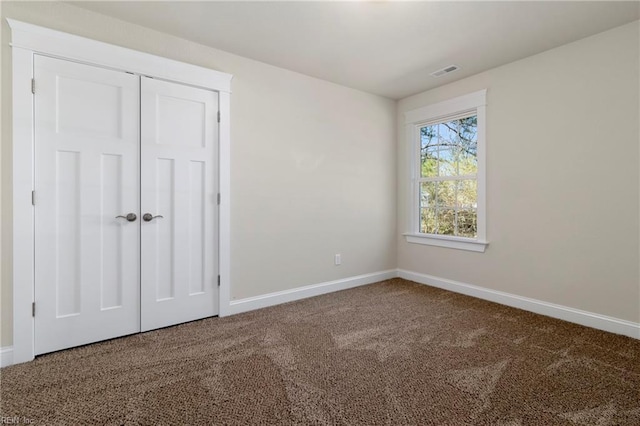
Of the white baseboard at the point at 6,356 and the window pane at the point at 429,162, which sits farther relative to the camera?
the window pane at the point at 429,162

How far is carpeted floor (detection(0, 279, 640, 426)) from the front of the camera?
1.61 metres

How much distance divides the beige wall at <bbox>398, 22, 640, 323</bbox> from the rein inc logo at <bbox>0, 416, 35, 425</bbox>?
3.83 metres

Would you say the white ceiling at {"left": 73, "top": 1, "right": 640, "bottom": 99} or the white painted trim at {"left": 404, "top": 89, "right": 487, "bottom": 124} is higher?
the white ceiling at {"left": 73, "top": 1, "right": 640, "bottom": 99}

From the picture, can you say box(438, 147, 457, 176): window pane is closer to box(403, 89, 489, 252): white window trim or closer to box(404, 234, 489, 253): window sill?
box(403, 89, 489, 252): white window trim

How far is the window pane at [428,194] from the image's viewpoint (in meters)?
4.15

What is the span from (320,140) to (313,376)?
2559 mm

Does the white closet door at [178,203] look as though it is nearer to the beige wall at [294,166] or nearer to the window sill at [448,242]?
the beige wall at [294,166]

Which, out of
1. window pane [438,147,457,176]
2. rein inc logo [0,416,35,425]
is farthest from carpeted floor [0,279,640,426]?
window pane [438,147,457,176]

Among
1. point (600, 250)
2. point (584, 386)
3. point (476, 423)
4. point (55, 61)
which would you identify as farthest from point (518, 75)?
point (55, 61)

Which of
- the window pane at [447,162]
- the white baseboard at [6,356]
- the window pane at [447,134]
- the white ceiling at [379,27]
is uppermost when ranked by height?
the white ceiling at [379,27]

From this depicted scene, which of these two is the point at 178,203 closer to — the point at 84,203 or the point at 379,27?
the point at 84,203

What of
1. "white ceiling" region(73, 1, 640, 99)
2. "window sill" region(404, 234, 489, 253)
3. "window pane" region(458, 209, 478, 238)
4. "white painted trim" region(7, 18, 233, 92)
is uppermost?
"white ceiling" region(73, 1, 640, 99)

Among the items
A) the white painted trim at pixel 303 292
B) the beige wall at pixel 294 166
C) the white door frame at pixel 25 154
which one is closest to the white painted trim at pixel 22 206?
the white door frame at pixel 25 154

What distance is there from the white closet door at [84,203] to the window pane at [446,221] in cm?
341
